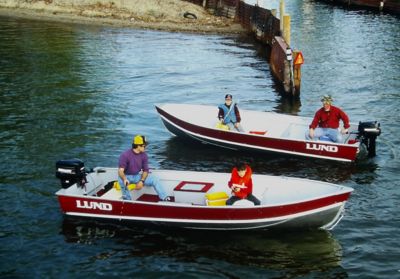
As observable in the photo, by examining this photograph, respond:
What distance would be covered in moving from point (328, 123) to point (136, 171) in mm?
7863

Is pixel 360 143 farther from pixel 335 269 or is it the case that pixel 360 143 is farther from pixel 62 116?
pixel 62 116

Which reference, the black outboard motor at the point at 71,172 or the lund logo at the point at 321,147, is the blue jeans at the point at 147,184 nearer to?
the black outboard motor at the point at 71,172

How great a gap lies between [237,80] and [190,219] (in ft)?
67.6

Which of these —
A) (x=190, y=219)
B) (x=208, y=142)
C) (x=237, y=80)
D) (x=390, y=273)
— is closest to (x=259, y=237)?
(x=190, y=219)

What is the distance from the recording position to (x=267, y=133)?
22359 mm

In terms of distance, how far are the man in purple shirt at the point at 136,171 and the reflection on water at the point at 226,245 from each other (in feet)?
3.38

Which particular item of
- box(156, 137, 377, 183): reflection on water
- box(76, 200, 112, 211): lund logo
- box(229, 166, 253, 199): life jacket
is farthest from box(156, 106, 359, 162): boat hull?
box(76, 200, 112, 211): lund logo

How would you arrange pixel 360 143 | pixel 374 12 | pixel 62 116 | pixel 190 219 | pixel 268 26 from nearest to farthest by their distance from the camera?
pixel 190 219 → pixel 360 143 → pixel 62 116 → pixel 268 26 → pixel 374 12

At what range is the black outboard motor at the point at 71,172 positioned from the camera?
15.5m

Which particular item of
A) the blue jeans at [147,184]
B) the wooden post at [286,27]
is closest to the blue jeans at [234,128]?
the blue jeans at [147,184]

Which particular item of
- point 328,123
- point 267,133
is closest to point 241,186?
point 328,123

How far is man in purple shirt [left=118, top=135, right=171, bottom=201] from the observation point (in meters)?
15.2

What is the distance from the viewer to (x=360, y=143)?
2056cm

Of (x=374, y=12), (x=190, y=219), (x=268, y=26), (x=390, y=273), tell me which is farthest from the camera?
(x=374, y=12)
